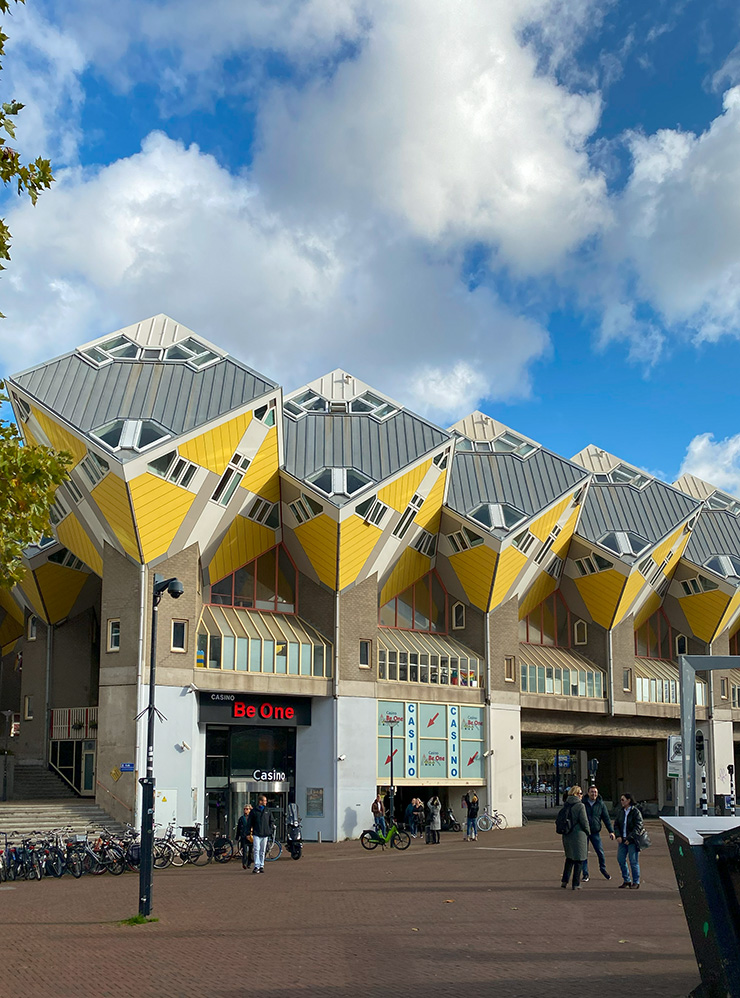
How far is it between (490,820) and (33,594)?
67.9ft

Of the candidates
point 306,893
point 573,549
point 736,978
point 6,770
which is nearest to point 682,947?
point 736,978

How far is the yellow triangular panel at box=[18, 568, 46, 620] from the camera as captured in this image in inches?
1669

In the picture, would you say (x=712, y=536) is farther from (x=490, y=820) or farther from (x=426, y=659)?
(x=490, y=820)

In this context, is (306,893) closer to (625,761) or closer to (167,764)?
(167,764)

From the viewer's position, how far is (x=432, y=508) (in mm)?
44094

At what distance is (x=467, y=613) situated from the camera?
152 feet

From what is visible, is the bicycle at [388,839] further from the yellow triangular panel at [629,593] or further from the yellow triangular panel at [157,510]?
the yellow triangular panel at [629,593]

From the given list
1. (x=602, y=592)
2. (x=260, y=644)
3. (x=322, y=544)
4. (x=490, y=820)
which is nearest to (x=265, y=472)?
(x=322, y=544)

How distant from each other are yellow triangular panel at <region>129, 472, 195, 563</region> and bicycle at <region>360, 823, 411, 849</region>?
11.6m

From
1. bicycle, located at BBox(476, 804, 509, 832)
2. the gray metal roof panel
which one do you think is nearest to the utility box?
the gray metal roof panel

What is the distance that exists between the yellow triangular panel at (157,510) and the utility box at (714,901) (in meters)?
29.3

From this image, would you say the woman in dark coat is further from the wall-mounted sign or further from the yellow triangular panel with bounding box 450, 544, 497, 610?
the yellow triangular panel with bounding box 450, 544, 497, 610

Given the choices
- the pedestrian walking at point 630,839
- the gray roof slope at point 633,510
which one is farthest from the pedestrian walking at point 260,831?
the gray roof slope at point 633,510

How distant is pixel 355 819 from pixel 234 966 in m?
28.4
